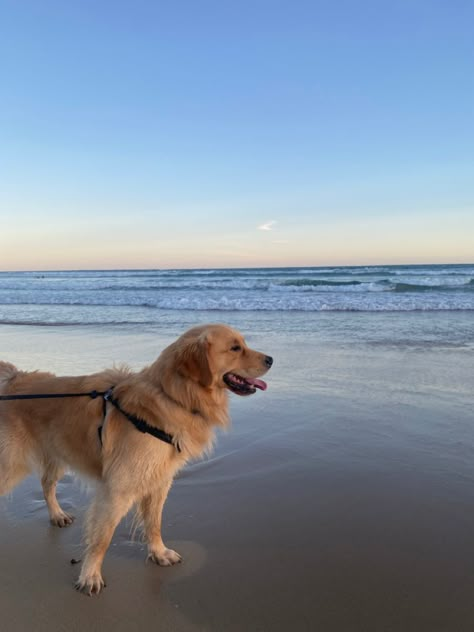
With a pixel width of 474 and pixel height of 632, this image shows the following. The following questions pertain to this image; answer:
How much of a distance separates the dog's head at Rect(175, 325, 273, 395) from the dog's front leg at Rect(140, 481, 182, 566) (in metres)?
0.74

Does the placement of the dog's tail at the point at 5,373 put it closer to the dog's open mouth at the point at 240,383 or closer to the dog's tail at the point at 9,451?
the dog's tail at the point at 9,451

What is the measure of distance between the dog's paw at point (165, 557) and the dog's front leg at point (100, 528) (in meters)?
0.33

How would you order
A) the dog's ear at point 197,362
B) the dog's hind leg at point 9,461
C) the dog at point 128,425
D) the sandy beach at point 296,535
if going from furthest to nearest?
the dog's hind leg at point 9,461
the dog's ear at point 197,362
the dog at point 128,425
the sandy beach at point 296,535

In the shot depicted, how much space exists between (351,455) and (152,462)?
2214mm

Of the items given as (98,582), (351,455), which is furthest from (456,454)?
(98,582)

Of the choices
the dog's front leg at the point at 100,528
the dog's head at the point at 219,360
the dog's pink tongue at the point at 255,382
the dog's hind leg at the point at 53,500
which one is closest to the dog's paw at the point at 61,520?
the dog's hind leg at the point at 53,500

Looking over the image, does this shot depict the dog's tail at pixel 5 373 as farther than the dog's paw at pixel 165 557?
Yes

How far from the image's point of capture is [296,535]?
3.06 meters

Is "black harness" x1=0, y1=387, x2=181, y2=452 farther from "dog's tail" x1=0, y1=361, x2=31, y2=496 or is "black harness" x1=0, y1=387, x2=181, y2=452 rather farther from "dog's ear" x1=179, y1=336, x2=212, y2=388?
"dog's ear" x1=179, y1=336, x2=212, y2=388

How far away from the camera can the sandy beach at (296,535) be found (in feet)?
7.95

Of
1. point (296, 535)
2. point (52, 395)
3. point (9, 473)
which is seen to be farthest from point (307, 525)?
point (9, 473)

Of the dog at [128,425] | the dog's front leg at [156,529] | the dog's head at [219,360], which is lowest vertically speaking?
the dog's front leg at [156,529]

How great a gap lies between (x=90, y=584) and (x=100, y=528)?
300 millimetres

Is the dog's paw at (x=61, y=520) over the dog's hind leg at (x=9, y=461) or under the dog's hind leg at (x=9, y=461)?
under
